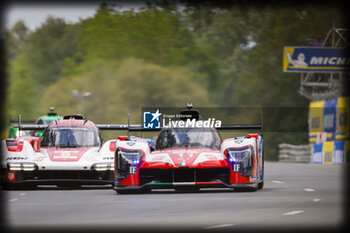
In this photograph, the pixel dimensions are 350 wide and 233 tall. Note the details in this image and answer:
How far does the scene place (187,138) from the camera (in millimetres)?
15383

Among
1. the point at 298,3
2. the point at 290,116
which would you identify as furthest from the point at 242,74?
the point at 298,3

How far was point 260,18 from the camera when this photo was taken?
72375mm

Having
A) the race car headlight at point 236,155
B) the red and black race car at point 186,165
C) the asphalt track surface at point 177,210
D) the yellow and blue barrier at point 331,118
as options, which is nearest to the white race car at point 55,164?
the asphalt track surface at point 177,210

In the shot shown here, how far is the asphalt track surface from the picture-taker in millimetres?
10250

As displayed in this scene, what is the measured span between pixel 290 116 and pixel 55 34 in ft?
68.3

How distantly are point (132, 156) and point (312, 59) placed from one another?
143 feet

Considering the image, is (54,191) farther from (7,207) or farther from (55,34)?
(55,34)

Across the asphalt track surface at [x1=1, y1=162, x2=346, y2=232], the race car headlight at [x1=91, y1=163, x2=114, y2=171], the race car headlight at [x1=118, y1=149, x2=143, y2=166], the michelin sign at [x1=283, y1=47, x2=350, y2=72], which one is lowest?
the asphalt track surface at [x1=1, y1=162, x2=346, y2=232]

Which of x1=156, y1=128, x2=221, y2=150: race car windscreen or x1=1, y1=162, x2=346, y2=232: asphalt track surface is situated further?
x1=156, y1=128, x2=221, y2=150: race car windscreen

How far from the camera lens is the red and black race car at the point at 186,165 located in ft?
46.2

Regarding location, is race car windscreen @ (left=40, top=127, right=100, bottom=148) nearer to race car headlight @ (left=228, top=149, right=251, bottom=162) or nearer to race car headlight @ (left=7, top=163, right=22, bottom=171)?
race car headlight @ (left=7, top=163, right=22, bottom=171)

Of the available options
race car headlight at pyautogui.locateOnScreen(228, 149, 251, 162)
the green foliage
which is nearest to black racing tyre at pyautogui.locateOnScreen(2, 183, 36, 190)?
race car headlight at pyautogui.locateOnScreen(228, 149, 251, 162)

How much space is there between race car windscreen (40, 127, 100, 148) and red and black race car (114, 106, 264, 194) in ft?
6.91

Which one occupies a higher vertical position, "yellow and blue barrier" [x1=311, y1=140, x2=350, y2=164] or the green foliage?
the green foliage
